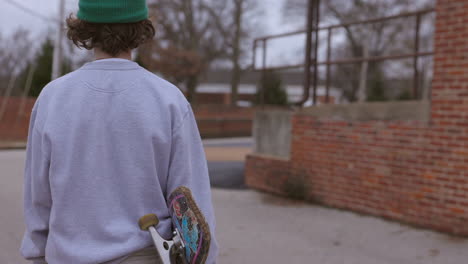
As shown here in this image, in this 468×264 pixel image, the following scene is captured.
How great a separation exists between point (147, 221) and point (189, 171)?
201mm

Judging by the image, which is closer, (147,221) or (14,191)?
(147,221)

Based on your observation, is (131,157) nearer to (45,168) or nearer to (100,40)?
(45,168)

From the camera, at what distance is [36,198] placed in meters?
1.61

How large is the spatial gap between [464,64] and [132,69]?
4816mm

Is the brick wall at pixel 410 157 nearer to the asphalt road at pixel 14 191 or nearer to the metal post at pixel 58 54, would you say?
the asphalt road at pixel 14 191

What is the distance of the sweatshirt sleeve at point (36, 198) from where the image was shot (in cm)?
158

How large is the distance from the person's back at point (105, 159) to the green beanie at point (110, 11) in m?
0.02

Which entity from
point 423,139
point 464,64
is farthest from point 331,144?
point 464,64

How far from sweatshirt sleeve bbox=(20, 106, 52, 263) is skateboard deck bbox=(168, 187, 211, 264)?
412 millimetres

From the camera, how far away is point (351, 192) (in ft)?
22.1

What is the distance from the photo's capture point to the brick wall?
5.50 metres

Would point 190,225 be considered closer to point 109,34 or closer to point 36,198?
point 36,198

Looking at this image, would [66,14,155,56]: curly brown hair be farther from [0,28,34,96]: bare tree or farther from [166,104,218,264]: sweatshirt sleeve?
[0,28,34,96]: bare tree

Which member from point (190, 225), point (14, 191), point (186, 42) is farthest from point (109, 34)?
point (186, 42)
